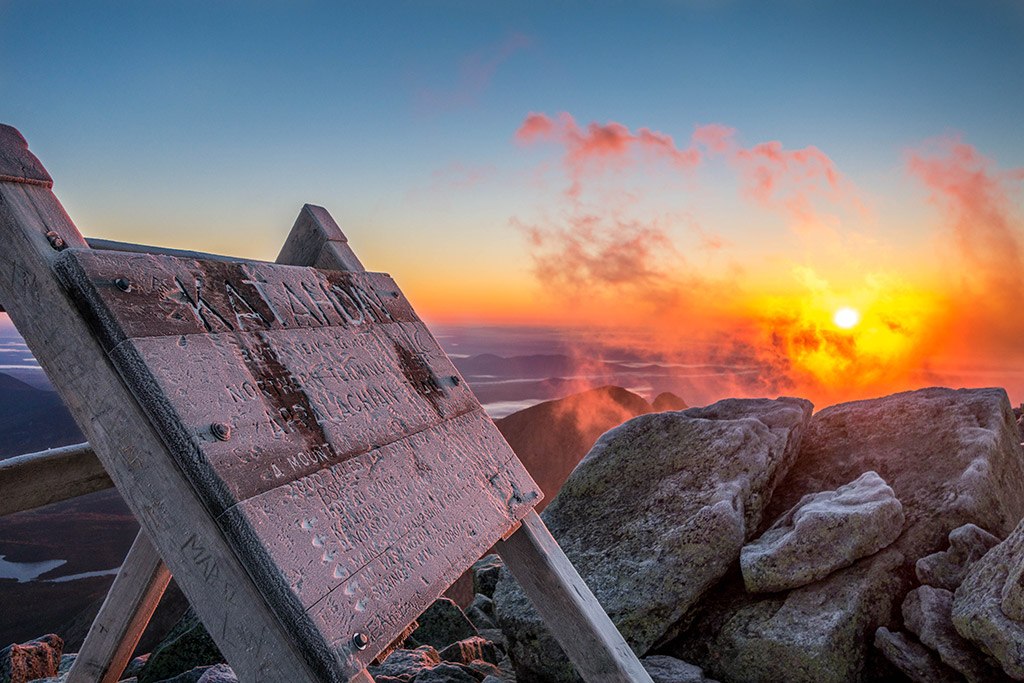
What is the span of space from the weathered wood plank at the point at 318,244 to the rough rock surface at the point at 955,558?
13.5ft

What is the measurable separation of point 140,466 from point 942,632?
4463mm

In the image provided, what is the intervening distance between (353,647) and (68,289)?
1.23m

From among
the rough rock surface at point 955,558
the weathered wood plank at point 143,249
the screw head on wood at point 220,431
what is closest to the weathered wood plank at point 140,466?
the screw head on wood at point 220,431

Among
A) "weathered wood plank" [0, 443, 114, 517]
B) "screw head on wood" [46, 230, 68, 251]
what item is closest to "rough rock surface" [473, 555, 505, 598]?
"weathered wood plank" [0, 443, 114, 517]

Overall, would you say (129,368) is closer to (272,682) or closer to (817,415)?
(272,682)

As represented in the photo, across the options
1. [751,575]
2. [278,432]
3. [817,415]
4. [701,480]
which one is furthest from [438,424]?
[817,415]

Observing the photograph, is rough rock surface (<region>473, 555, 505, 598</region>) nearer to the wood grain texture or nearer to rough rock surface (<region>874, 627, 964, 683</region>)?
rough rock surface (<region>874, 627, 964, 683</region>)

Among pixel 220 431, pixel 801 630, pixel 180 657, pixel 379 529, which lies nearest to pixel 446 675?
pixel 801 630

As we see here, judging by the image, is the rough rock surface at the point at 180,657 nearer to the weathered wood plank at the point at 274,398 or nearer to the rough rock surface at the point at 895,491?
the rough rock surface at the point at 895,491

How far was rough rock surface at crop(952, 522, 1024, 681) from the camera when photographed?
3.66 meters

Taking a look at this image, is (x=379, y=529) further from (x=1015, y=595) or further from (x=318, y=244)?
(x=1015, y=595)

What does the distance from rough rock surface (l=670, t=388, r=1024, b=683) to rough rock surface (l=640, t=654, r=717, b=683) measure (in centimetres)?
16

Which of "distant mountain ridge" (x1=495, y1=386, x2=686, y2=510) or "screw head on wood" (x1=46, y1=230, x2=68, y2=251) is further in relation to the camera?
"distant mountain ridge" (x1=495, y1=386, x2=686, y2=510)

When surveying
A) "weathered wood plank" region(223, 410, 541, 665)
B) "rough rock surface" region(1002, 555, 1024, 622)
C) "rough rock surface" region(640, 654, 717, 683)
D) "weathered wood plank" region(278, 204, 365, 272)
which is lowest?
"rough rock surface" region(1002, 555, 1024, 622)
